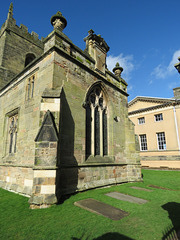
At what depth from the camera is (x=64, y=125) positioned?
249 inches

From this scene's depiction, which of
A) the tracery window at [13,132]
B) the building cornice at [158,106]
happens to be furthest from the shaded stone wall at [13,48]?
the building cornice at [158,106]

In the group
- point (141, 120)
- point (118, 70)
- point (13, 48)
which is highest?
point (13, 48)

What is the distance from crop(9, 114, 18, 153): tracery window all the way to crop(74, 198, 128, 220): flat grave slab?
5.37 metres

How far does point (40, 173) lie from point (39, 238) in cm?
198

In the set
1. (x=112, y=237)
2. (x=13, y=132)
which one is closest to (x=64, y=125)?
(x=112, y=237)

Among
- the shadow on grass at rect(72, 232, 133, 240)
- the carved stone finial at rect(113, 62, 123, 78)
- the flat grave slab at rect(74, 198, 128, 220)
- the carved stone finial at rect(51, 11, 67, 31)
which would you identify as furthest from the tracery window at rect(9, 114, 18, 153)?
the carved stone finial at rect(113, 62, 123, 78)

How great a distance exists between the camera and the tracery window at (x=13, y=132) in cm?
859

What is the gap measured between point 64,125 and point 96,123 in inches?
106

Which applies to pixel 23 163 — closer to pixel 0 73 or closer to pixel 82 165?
pixel 82 165

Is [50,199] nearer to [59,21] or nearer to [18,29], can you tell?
[59,21]

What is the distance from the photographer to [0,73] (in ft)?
38.8

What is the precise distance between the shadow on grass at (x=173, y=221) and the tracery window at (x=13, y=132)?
7.66 meters

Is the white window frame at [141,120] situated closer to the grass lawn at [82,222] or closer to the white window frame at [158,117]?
the white window frame at [158,117]

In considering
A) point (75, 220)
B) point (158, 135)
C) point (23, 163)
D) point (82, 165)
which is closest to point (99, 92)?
point (82, 165)
